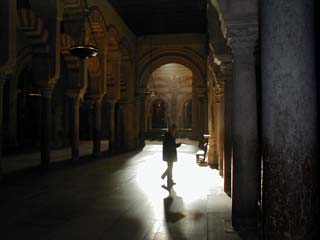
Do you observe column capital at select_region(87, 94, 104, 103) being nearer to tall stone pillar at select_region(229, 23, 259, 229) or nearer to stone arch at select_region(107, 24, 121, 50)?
stone arch at select_region(107, 24, 121, 50)

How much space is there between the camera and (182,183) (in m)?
6.40

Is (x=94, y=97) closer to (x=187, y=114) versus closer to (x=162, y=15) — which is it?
(x=162, y=15)

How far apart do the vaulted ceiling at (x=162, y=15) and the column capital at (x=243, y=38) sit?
7.61m

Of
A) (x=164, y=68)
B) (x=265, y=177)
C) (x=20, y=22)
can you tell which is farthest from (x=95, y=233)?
(x=164, y=68)

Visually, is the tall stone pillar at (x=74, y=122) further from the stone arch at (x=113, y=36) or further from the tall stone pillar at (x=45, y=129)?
the stone arch at (x=113, y=36)

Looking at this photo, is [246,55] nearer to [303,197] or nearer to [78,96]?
[303,197]

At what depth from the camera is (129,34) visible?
13.5 metres

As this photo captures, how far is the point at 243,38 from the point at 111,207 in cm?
289

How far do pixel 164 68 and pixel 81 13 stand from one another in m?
17.6

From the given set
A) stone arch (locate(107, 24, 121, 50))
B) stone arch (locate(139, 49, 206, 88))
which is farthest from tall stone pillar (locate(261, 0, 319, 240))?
stone arch (locate(139, 49, 206, 88))

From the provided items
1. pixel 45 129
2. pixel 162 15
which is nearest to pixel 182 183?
pixel 45 129

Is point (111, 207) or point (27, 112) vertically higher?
point (27, 112)

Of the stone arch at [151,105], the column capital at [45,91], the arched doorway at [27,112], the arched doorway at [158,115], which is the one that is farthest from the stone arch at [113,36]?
the arched doorway at [158,115]

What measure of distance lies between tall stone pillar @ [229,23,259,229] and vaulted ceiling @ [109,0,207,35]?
7674 millimetres
